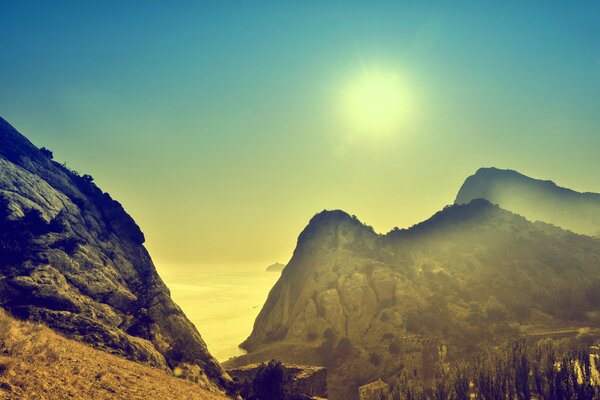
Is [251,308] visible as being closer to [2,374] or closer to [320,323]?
[320,323]

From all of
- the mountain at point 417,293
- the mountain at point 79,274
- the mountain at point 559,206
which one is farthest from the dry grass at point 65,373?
the mountain at point 559,206

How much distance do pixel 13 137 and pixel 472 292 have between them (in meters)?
87.3

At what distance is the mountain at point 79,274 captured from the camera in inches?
1085

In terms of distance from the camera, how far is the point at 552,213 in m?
181

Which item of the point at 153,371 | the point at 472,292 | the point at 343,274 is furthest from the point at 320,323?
the point at 153,371

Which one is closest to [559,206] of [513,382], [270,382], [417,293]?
[417,293]

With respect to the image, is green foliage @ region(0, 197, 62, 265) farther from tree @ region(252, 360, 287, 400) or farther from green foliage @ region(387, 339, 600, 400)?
green foliage @ region(387, 339, 600, 400)

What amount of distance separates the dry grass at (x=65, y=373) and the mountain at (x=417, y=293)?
39.6 metres

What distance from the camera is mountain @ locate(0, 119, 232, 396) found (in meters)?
27.5

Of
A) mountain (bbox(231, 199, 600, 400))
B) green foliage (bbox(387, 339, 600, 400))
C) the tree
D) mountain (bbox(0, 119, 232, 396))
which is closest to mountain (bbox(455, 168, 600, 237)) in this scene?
mountain (bbox(231, 199, 600, 400))

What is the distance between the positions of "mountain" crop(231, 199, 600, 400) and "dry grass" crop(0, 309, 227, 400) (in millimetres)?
39638

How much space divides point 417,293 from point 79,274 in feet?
217

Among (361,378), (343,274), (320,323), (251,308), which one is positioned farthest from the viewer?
(251,308)

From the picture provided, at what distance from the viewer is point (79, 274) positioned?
32125 millimetres
